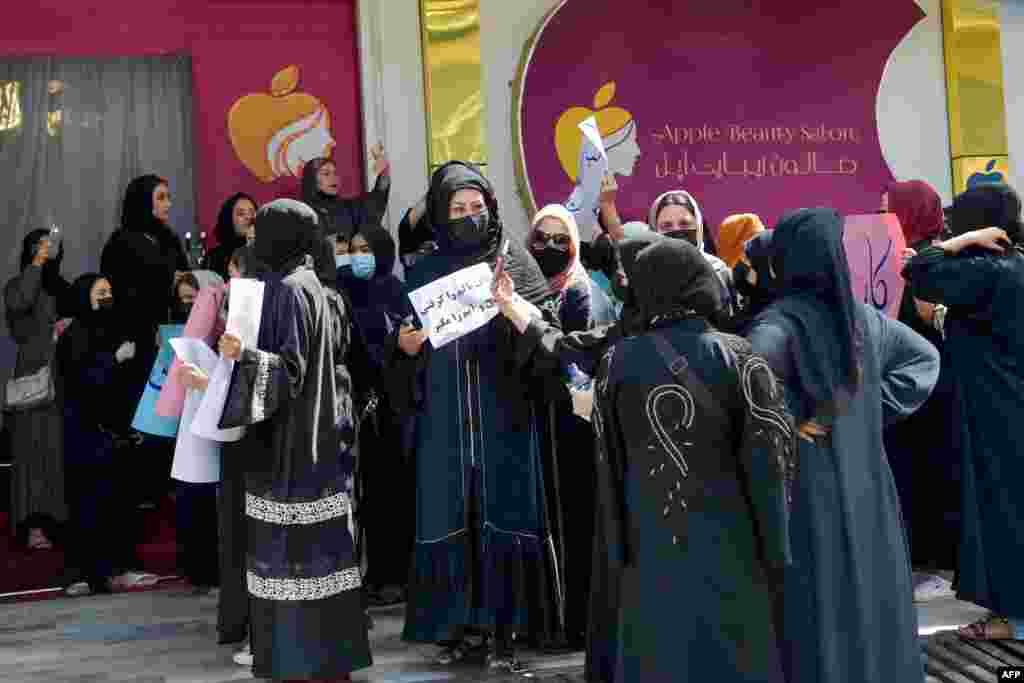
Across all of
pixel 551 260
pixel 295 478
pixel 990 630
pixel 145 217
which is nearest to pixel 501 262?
pixel 551 260

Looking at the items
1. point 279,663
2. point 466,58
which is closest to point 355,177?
point 466,58

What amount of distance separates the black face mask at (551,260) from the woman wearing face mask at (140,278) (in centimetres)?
227

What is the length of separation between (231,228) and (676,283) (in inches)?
145

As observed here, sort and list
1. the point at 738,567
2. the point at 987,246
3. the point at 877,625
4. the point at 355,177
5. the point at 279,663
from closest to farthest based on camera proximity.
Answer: the point at 738,567 < the point at 877,625 < the point at 279,663 < the point at 987,246 < the point at 355,177

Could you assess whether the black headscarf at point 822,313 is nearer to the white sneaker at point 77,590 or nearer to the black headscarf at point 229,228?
the black headscarf at point 229,228

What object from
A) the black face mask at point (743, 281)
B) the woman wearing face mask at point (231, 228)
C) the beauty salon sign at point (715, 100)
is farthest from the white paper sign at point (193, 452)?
the beauty salon sign at point (715, 100)

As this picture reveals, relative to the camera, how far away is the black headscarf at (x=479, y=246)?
4.42 metres

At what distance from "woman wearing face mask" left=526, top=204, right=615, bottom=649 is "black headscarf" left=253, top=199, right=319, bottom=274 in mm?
888

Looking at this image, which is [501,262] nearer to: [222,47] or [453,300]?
[453,300]

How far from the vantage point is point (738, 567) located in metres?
3.02

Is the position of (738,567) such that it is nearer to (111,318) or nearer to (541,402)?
(541,402)

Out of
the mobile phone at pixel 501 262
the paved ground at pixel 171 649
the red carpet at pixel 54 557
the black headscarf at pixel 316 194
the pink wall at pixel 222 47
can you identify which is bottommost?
the paved ground at pixel 171 649

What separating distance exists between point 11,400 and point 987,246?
172 inches

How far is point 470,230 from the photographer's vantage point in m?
4.44
